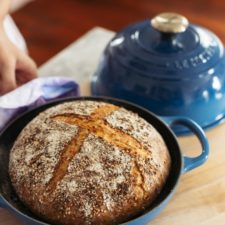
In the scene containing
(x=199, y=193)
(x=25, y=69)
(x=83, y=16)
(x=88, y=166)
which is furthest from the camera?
(x=83, y=16)

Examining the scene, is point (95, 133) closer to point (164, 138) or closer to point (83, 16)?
point (164, 138)

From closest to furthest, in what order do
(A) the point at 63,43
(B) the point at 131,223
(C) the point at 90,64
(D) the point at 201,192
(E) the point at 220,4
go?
(B) the point at 131,223, (D) the point at 201,192, (C) the point at 90,64, (A) the point at 63,43, (E) the point at 220,4

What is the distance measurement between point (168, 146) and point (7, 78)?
31cm

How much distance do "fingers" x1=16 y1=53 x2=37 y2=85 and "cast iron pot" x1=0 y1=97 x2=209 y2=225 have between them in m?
0.10

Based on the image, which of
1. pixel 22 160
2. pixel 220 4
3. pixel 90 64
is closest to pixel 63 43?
pixel 90 64

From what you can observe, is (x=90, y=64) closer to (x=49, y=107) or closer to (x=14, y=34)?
(x=14, y=34)

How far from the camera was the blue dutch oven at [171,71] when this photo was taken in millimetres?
798

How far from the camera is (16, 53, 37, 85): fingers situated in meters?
0.83

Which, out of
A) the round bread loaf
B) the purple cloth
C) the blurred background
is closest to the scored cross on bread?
the round bread loaf

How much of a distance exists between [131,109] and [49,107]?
→ 141 mm

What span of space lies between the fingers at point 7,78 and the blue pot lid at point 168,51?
186 millimetres

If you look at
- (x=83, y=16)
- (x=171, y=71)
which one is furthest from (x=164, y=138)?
(x=83, y=16)

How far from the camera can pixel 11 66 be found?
0.80 m

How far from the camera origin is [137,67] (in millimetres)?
810
